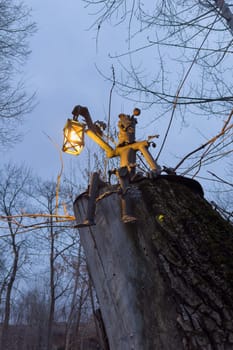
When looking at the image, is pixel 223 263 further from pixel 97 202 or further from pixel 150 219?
pixel 97 202

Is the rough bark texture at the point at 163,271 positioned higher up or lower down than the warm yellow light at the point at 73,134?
lower down

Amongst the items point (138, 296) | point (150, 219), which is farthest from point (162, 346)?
point (150, 219)

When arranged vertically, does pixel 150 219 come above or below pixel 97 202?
below

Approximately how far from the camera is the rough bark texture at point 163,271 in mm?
1054

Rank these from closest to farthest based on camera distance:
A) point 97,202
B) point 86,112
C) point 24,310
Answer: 1. point 97,202
2. point 86,112
3. point 24,310

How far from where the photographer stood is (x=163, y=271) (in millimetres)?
1182

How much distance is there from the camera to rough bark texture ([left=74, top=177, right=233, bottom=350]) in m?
1.05

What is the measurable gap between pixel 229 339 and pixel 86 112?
1596 millimetres

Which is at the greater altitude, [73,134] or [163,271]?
[73,134]

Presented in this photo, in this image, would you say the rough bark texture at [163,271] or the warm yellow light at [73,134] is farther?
the warm yellow light at [73,134]

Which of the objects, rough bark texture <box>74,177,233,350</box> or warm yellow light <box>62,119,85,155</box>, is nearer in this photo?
rough bark texture <box>74,177,233,350</box>

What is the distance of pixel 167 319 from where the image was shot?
42.9 inches

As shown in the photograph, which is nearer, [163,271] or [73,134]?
[163,271]

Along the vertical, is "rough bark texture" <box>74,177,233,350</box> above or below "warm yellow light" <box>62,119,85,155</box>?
below
